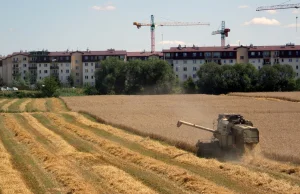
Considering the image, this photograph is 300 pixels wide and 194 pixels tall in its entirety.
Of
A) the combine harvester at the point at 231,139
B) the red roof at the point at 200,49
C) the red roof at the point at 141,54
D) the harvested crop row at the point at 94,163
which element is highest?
the red roof at the point at 200,49

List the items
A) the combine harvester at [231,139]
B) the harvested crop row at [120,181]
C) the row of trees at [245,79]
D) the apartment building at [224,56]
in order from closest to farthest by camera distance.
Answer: the harvested crop row at [120,181] → the combine harvester at [231,139] → the row of trees at [245,79] → the apartment building at [224,56]

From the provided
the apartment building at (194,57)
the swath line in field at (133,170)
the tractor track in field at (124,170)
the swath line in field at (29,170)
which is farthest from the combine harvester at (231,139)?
the apartment building at (194,57)

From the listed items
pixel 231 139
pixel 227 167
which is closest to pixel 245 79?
pixel 231 139

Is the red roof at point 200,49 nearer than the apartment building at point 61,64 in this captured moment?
Yes

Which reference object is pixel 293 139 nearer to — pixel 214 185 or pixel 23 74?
pixel 214 185

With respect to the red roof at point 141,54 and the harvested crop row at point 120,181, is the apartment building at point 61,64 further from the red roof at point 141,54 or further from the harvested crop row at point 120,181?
the harvested crop row at point 120,181

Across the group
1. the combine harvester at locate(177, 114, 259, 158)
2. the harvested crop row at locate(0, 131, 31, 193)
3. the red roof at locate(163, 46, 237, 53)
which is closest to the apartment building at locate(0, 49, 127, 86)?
the red roof at locate(163, 46, 237, 53)

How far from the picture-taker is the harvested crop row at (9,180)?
1744cm

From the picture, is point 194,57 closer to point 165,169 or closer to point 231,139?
point 231,139

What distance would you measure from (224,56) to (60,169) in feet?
422

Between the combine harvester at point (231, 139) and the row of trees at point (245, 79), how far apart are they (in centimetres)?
9291

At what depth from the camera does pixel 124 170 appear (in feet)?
69.7

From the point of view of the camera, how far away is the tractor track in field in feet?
57.7

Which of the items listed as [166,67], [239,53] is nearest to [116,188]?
[166,67]
